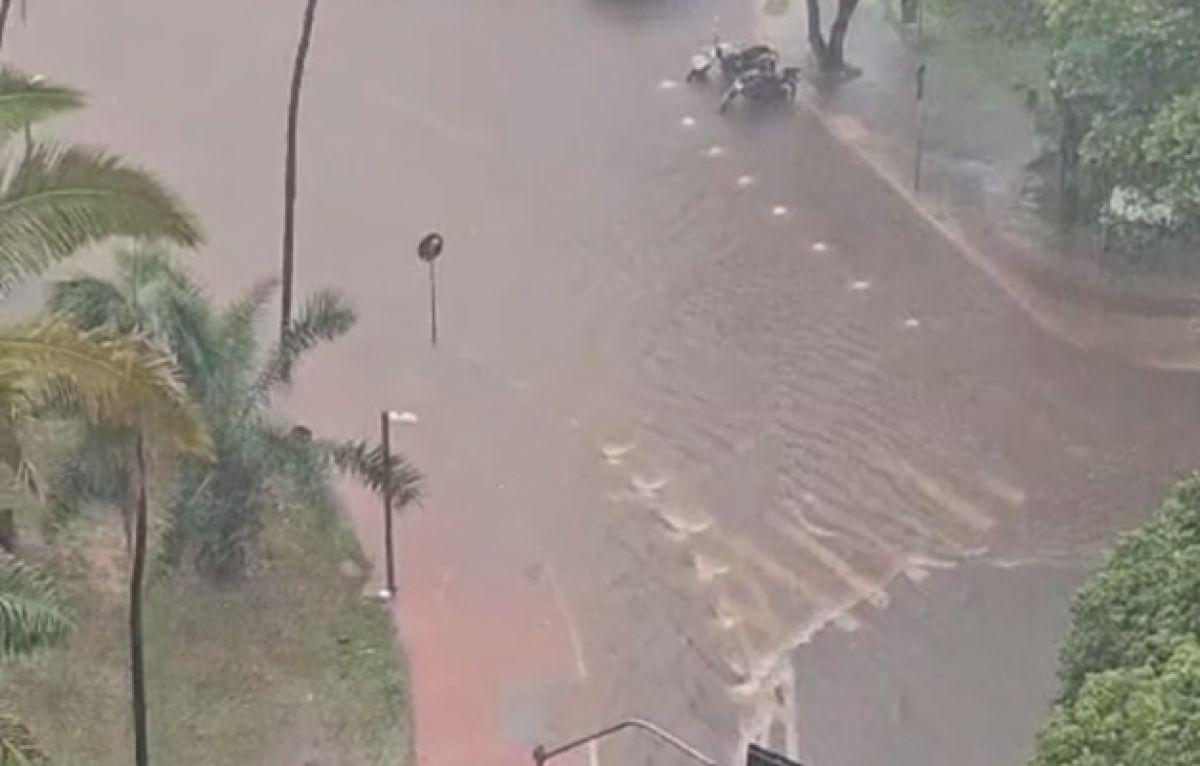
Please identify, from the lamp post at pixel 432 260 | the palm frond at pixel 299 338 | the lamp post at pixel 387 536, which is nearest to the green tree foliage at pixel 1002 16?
the lamp post at pixel 432 260

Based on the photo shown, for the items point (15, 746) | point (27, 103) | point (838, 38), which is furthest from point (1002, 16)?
point (15, 746)

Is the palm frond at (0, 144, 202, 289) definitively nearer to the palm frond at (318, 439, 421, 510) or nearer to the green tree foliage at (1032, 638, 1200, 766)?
the green tree foliage at (1032, 638, 1200, 766)

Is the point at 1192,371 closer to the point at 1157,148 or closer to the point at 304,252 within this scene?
the point at 1157,148

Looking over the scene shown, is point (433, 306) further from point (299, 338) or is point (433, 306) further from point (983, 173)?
point (983, 173)

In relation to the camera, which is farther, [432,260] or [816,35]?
[816,35]

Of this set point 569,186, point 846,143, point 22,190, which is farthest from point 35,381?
point 846,143

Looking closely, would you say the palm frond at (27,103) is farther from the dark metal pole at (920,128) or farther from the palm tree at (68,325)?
the dark metal pole at (920,128)

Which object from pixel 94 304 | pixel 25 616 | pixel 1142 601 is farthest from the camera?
pixel 94 304

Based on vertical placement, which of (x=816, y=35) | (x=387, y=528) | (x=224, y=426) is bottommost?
(x=387, y=528)
